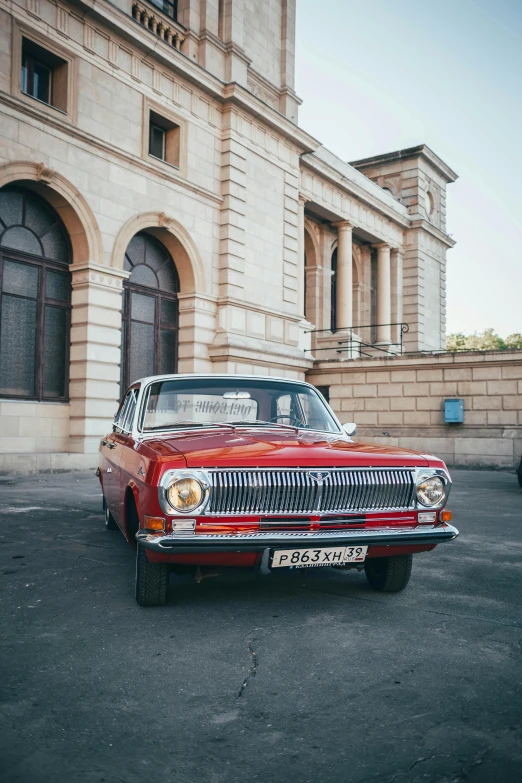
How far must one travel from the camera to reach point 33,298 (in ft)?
50.3

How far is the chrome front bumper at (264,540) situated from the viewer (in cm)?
391

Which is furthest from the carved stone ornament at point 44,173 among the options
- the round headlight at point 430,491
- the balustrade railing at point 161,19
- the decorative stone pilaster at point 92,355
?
the round headlight at point 430,491

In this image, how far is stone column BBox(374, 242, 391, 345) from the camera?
104 ft

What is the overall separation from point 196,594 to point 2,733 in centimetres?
219

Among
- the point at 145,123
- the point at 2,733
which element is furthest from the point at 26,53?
the point at 2,733

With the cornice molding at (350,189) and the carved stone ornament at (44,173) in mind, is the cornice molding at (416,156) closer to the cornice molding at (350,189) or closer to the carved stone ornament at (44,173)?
the cornice molding at (350,189)

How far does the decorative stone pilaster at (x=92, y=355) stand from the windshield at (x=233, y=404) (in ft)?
34.1

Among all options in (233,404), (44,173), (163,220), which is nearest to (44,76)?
(44,173)

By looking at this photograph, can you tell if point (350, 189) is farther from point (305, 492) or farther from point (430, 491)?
point (305, 492)

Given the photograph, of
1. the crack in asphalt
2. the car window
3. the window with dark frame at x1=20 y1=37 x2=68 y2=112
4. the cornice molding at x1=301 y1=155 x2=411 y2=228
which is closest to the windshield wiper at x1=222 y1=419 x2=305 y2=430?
the car window

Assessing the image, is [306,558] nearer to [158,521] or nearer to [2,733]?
[158,521]

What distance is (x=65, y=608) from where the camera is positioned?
14.5 feet

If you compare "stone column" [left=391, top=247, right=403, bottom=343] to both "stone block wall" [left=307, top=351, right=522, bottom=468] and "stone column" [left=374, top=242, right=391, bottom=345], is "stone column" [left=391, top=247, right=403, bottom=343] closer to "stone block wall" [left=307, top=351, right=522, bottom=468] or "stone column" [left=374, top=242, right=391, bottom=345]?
"stone column" [left=374, top=242, right=391, bottom=345]

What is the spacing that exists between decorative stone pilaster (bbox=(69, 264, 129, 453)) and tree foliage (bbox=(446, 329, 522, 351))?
68.7 m
